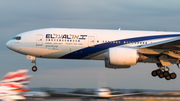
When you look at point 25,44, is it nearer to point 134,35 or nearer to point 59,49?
point 59,49

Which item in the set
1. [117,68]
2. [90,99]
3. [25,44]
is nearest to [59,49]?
[25,44]

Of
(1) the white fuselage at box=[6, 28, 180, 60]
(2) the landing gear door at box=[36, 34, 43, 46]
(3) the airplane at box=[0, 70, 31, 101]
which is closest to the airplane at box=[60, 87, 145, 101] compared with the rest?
(3) the airplane at box=[0, 70, 31, 101]

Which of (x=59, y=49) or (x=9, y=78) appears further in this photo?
(x=59, y=49)

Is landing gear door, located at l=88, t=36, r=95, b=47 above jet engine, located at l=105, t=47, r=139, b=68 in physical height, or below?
above

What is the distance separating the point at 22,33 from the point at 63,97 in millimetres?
10102

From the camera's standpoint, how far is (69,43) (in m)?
29.4

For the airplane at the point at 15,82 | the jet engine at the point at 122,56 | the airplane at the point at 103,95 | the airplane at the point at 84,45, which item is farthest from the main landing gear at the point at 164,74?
the airplane at the point at 15,82

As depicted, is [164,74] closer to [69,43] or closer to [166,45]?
[166,45]

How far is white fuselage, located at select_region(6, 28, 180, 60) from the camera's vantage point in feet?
96.6

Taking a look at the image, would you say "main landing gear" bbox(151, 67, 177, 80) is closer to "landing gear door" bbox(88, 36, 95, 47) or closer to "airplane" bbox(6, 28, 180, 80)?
"airplane" bbox(6, 28, 180, 80)

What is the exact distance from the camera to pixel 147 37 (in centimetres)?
3069

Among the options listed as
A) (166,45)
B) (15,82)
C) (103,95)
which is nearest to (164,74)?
(166,45)

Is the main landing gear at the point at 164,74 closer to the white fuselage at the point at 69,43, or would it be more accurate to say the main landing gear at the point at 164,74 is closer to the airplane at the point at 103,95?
the white fuselage at the point at 69,43

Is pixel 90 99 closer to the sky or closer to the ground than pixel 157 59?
closer to the ground
